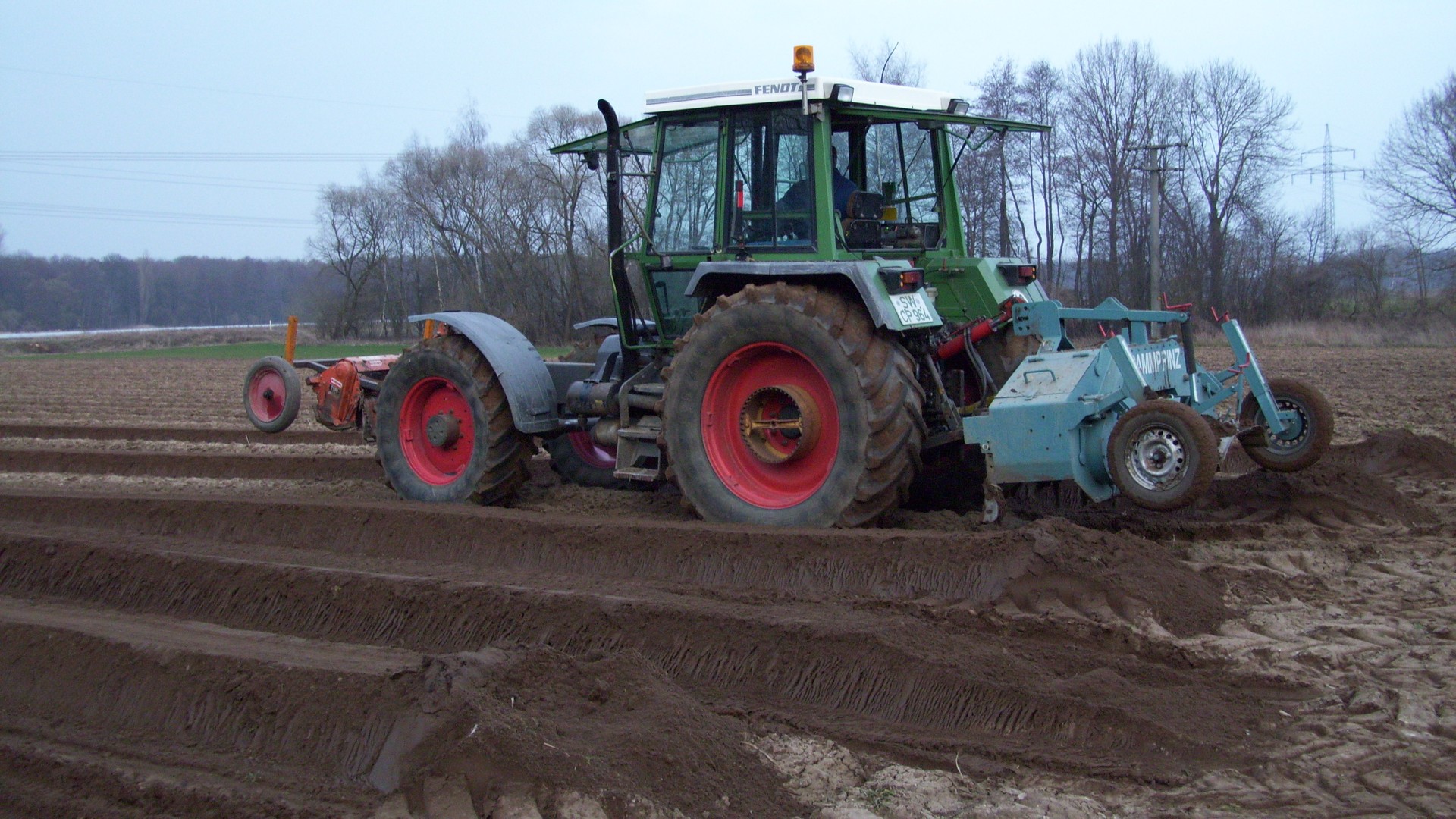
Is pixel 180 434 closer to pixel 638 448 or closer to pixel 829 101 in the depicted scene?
pixel 638 448

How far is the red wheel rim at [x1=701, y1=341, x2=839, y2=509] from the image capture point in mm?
5996

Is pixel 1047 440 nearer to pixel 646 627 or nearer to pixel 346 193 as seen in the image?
pixel 646 627

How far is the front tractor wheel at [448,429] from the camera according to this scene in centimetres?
704

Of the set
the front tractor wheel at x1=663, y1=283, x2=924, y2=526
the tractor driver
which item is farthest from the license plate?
the tractor driver

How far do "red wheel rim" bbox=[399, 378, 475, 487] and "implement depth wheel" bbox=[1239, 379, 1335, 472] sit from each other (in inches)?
180

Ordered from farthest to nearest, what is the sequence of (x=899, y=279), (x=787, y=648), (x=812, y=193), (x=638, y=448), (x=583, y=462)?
1. (x=583, y=462)
2. (x=638, y=448)
3. (x=812, y=193)
4. (x=899, y=279)
5. (x=787, y=648)

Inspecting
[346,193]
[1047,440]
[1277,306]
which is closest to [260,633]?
[1047,440]

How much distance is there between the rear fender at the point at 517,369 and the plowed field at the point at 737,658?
692 millimetres

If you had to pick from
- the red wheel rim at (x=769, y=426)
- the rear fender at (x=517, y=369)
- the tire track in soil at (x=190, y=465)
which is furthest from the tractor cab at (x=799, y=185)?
the tire track in soil at (x=190, y=465)

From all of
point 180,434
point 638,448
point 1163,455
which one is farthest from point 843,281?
point 180,434

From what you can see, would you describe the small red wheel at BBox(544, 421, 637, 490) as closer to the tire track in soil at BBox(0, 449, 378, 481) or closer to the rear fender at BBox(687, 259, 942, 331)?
the tire track in soil at BBox(0, 449, 378, 481)

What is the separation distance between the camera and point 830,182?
602cm

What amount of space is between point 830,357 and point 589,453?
2881 mm

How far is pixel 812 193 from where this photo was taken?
6.07m
